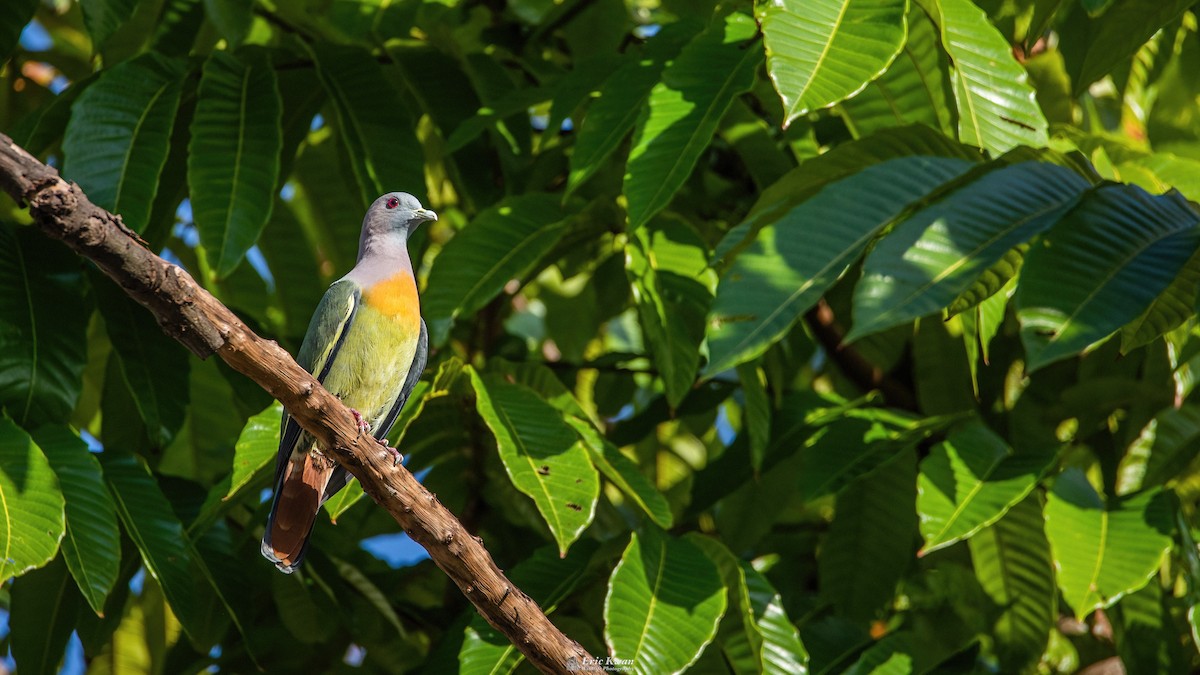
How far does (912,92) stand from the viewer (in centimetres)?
319

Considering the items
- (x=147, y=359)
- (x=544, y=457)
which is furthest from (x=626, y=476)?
(x=147, y=359)

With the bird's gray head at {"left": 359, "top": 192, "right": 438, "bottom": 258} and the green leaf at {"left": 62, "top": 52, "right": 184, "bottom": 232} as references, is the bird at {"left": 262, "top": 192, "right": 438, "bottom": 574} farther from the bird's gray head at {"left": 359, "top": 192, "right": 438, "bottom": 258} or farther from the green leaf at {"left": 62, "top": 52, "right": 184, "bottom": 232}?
the green leaf at {"left": 62, "top": 52, "right": 184, "bottom": 232}

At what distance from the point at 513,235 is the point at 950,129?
1203 mm

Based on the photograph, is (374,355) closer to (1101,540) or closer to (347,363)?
(347,363)

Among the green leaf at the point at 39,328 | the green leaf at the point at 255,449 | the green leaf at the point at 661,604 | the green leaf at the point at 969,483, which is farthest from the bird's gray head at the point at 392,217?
the green leaf at the point at 969,483

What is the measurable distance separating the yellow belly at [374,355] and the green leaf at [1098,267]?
5.02 ft

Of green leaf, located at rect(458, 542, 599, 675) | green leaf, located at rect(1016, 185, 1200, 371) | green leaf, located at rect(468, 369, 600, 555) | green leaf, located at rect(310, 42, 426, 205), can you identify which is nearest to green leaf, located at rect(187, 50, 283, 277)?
green leaf, located at rect(310, 42, 426, 205)

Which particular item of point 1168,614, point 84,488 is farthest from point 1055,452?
point 84,488

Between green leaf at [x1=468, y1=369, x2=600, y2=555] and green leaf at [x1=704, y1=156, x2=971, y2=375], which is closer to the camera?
green leaf at [x1=704, y1=156, x2=971, y2=375]

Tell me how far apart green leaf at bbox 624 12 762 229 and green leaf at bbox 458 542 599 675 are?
935mm

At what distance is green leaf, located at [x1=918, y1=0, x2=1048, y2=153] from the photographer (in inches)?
111

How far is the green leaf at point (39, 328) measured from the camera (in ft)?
9.62

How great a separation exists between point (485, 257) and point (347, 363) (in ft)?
1.59

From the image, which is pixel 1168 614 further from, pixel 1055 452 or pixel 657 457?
pixel 657 457
